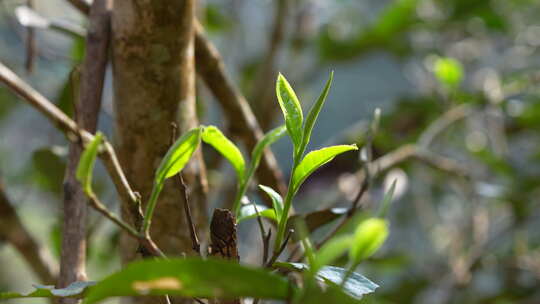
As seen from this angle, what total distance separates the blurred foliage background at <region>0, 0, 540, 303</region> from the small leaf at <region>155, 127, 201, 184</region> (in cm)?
39

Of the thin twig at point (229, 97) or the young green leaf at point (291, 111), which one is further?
the thin twig at point (229, 97)

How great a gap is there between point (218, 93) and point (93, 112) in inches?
7.3

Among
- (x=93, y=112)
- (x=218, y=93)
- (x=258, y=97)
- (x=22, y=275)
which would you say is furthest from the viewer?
(x=22, y=275)

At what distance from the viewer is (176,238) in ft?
1.50

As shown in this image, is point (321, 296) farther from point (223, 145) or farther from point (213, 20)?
point (213, 20)

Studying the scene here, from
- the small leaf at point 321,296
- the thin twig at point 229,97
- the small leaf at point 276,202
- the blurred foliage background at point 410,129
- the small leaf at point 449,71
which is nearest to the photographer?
the small leaf at point 321,296

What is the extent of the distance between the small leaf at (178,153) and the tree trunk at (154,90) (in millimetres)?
158

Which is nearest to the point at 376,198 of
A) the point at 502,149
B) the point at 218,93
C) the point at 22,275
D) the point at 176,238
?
the point at 502,149

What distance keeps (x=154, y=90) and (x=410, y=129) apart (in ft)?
3.32

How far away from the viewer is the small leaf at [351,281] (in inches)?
10.2

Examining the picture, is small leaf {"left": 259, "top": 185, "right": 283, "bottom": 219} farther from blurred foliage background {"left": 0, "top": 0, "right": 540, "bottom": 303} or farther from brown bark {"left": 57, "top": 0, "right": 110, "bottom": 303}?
blurred foliage background {"left": 0, "top": 0, "right": 540, "bottom": 303}

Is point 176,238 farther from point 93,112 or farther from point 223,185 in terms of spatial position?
point 223,185

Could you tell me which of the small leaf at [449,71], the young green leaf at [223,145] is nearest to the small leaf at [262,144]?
the young green leaf at [223,145]

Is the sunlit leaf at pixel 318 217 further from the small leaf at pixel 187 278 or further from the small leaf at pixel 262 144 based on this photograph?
the small leaf at pixel 187 278
